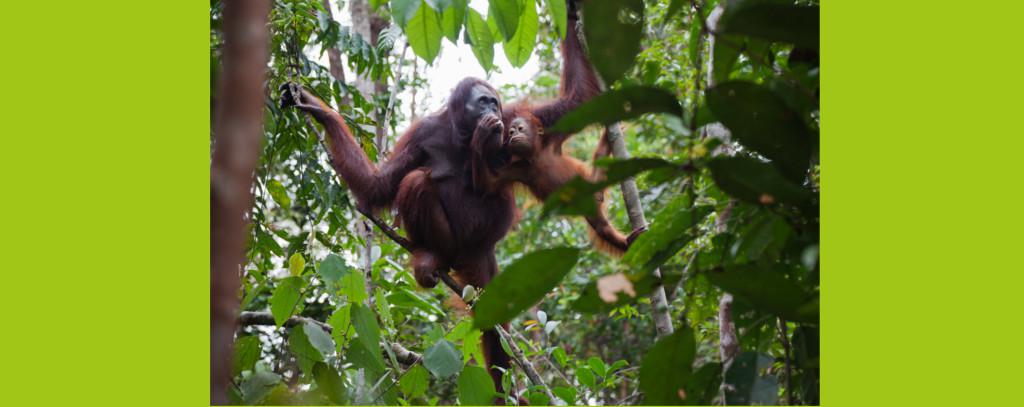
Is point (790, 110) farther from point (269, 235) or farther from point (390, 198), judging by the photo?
point (390, 198)

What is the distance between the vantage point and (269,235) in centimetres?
367

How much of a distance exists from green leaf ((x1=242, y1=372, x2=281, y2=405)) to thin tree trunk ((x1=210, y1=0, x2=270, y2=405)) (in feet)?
5.22

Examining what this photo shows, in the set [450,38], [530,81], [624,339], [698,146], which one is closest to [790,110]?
[698,146]

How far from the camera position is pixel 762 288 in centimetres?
145

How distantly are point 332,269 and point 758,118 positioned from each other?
1671 millimetres

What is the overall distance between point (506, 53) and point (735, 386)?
1739 millimetres

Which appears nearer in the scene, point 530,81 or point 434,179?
point 434,179

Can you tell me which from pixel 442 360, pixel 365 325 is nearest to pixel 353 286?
pixel 365 325

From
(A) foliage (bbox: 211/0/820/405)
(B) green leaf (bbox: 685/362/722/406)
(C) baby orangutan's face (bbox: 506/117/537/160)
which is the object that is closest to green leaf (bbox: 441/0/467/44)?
(A) foliage (bbox: 211/0/820/405)

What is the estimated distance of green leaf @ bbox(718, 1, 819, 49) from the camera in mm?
1336

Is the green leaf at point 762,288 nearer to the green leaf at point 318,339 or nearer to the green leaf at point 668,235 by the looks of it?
the green leaf at point 668,235

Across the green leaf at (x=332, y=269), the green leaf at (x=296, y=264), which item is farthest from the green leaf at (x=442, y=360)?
the green leaf at (x=296, y=264)

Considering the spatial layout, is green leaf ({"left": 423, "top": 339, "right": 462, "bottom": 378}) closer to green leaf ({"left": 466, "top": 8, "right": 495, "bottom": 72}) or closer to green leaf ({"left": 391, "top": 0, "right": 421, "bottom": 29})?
green leaf ({"left": 466, "top": 8, "right": 495, "bottom": 72})

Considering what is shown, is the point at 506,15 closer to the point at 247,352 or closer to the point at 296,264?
the point at 296,264
